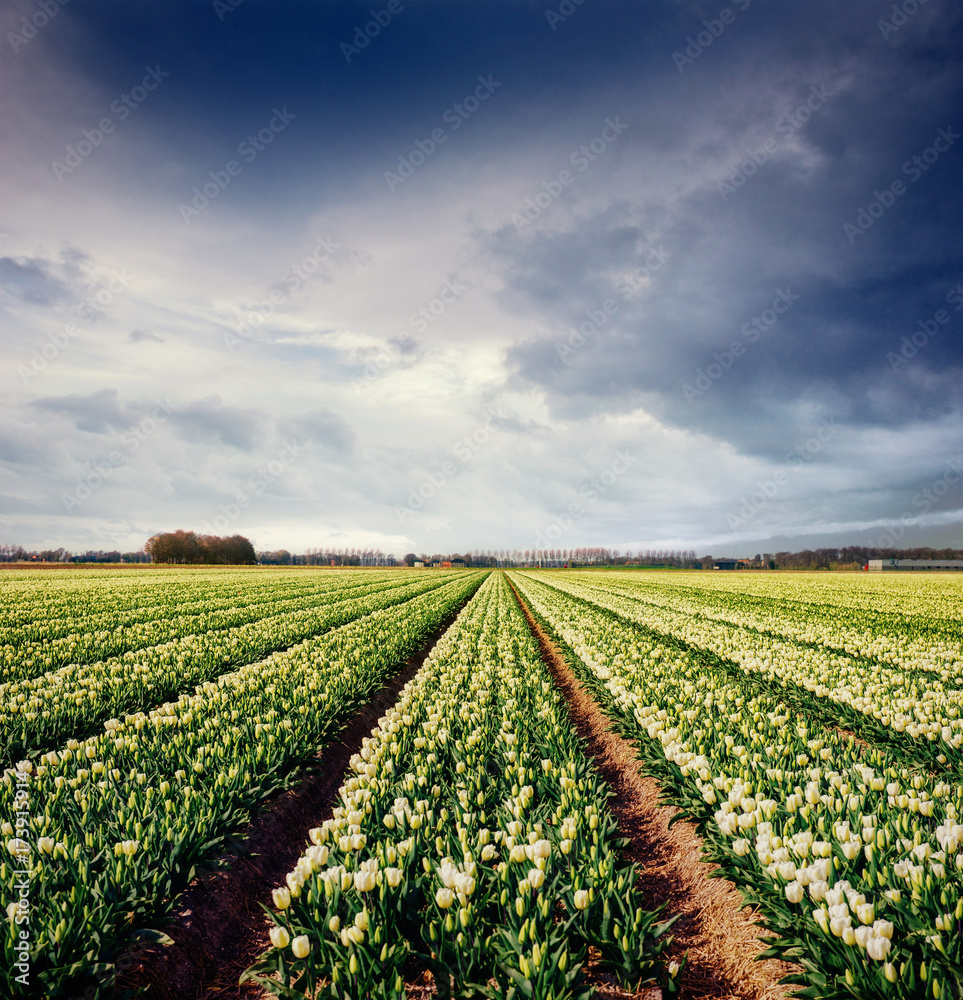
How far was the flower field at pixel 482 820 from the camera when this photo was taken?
9.93 ft

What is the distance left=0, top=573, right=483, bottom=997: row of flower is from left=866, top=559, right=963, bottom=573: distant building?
15873cm

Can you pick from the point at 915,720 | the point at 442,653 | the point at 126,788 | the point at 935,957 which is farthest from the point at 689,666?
the point at 126,788

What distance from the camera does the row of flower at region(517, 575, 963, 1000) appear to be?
287cm

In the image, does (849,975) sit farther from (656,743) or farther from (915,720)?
(915,720)

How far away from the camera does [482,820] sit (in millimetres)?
4395

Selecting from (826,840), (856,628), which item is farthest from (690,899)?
(856,628)

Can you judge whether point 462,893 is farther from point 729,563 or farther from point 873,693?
point 729,563

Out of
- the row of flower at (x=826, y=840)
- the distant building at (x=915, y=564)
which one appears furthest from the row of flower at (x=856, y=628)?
the distant building at (x=915, y=564)

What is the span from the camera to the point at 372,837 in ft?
14.2

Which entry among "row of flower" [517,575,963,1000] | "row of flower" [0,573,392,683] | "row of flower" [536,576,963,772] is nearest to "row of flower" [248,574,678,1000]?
"row of flower" [517,575,963,1000]

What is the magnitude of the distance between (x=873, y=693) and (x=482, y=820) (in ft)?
24.8

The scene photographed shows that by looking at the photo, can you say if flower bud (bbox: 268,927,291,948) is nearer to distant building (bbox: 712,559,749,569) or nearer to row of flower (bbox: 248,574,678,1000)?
row of flower (bbox: 248,574,678,1000)

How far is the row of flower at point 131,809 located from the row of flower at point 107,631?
5.80 m

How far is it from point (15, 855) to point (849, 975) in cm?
598
